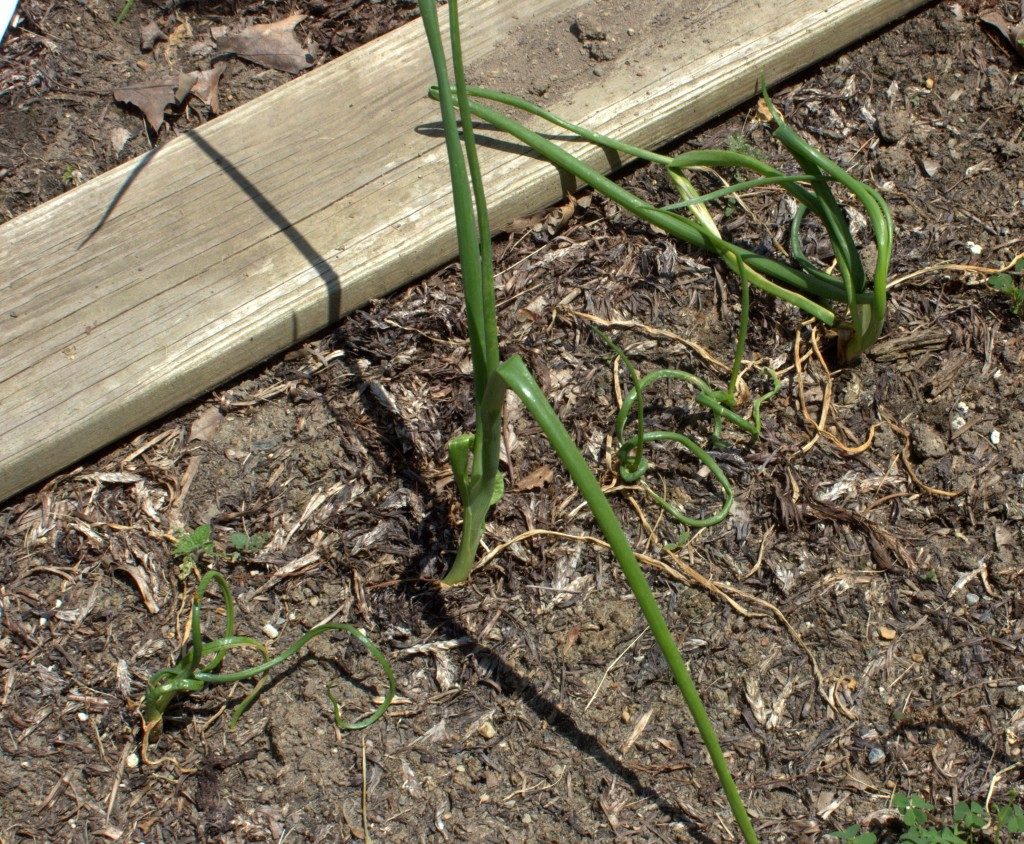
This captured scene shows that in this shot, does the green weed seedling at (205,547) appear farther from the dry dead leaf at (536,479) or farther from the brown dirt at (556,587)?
the dry dead leaf at (536,479)

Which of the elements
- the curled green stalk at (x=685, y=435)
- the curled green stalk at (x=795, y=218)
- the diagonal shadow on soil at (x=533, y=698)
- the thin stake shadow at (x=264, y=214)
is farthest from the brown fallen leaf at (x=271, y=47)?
the diagonal shadow on soil at (x=533, y=698)

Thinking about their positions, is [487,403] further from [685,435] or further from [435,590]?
[685,435]

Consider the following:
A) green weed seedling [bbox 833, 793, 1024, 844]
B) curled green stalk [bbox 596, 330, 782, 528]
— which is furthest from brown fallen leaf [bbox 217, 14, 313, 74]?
green weed seedling [bbox 833, 793, 1024, 844]

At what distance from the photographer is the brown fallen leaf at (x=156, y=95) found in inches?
87.4

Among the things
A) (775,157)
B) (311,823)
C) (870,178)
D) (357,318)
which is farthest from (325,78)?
(311,823)

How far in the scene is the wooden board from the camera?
1.78 m

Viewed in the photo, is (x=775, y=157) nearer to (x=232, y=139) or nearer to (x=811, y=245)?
(x=811, y=245)

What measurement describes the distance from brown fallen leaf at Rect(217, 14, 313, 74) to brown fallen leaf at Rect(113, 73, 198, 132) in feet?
0.48

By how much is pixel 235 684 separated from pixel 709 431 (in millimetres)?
953

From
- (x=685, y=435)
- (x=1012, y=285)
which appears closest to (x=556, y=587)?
(x=685, y=435)

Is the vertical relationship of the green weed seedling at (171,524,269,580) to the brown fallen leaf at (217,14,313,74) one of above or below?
below

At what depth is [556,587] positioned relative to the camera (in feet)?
5.59

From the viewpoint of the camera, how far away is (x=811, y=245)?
2.00 m

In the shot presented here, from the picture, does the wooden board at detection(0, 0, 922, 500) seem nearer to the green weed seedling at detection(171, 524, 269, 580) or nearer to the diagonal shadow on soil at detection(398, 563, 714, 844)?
the green weed seedling at detection(171, 524, 269, 580)
